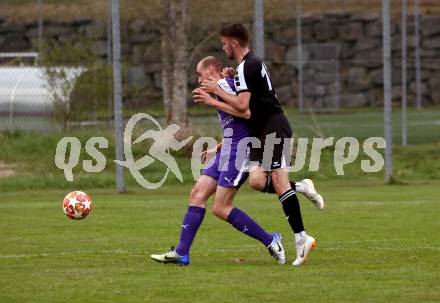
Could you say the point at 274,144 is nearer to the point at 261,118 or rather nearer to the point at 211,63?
the point at 261,118

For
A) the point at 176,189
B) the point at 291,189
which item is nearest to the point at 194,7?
the point at 176,189

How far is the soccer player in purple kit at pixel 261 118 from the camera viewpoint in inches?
390

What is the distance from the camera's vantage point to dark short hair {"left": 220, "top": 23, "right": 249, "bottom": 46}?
9.89m

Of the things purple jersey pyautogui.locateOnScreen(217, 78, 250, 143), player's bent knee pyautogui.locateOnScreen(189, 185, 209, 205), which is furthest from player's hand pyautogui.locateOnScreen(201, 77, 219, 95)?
player's bent knee pyautogui.locateOnScreen(189, 185, 209, 205)

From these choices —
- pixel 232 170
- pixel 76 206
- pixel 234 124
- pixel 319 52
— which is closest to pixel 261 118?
pixel 234 124

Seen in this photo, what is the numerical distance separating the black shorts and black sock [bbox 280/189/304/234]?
0.26 m

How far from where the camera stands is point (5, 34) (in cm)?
3275

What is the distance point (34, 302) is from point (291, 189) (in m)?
2.88

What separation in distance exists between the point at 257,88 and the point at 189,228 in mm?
1324

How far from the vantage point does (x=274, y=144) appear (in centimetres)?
1002

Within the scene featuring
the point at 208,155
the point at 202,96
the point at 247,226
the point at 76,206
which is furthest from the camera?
the point at 76,206

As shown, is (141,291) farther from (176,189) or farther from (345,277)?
(176,189)

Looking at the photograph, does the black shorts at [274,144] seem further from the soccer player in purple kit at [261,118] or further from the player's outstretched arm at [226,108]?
the player's outstretched arm at [226,108]

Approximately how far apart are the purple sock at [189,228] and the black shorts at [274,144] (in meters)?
0.64
